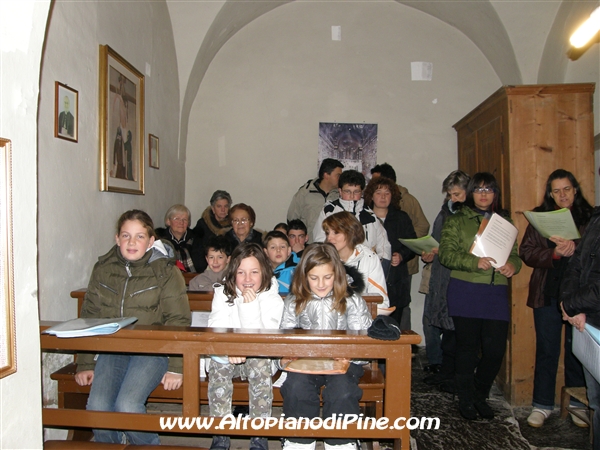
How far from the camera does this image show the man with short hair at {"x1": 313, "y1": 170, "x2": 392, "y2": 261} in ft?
12.3

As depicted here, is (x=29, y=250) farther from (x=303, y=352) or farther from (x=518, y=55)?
(x=518, y=55)

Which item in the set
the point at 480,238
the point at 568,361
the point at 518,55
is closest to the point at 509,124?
the point at 480,238

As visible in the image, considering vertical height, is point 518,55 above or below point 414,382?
above

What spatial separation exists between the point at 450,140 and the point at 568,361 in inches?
125

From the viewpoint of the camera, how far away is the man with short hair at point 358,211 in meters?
3.76

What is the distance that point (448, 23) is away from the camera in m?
5.89

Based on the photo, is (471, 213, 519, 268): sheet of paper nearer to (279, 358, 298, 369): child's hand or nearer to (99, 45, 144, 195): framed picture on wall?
(279, 358, 298, 369): child's hand

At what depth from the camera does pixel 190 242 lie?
448cm

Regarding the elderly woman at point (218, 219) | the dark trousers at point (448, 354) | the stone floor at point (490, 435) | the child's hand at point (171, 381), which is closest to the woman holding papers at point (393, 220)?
the dark trousers at point (448, 354)

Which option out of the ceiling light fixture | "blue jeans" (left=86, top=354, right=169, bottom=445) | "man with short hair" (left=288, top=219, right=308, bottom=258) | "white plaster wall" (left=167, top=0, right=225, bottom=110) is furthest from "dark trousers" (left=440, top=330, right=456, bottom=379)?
"white plaster wall" (left=167, top=0, right=225, bottom=110)

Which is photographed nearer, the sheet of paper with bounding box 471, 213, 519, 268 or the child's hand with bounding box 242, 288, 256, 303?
the child's hand with bounding box 242, 288, 256, 303

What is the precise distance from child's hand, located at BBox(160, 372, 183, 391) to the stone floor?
700 mm

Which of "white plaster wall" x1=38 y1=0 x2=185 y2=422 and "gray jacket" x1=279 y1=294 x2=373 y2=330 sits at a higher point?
"white plaster wall" x1=38 y1=0 x2=185 y2=422

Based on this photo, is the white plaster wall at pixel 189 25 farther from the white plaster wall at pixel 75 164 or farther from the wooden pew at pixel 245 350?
the wooden pew at pixel 245 350
